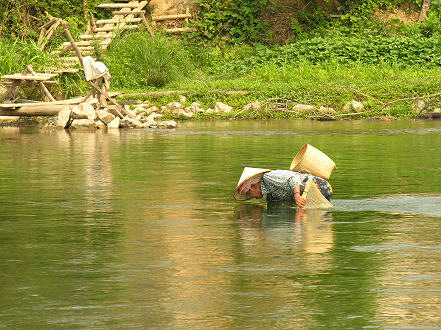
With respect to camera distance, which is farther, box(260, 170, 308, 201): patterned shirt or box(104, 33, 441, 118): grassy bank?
box(104, 33, 441, 118): grassy bank

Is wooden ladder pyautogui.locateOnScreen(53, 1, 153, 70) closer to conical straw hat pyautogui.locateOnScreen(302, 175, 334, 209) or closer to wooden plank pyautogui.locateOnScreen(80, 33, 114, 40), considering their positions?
wooden plank pyautogui.locateOnScreen(80, 33, 114, 40)

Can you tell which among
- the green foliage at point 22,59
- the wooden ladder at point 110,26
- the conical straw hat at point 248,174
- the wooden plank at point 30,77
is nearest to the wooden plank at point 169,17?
the wooden ladder at point 110,26

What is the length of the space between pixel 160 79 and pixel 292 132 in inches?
425

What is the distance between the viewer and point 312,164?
12.4 meters

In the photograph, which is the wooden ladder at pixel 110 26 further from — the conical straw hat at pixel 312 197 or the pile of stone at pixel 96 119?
the conical straw hat at pixel 312 197

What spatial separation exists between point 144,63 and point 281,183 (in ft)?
76.1

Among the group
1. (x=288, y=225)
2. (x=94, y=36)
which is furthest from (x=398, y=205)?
(x=94, y=36)

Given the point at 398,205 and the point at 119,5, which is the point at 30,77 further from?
the point at 398,205

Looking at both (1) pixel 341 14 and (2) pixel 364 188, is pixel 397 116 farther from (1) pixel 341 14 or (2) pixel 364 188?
(2) pixel 364 188

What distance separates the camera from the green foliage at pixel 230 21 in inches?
1551

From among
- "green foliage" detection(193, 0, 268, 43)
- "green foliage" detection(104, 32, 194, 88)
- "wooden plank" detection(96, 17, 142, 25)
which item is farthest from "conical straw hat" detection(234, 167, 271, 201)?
"green foliage" detection(193, 0, 268, 43)

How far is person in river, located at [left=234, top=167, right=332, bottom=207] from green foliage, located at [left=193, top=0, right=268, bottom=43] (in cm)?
2731

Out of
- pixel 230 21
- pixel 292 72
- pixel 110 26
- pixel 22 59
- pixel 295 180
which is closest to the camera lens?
pixel 295 180

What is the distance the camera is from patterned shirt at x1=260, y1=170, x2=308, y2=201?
1188 cm
